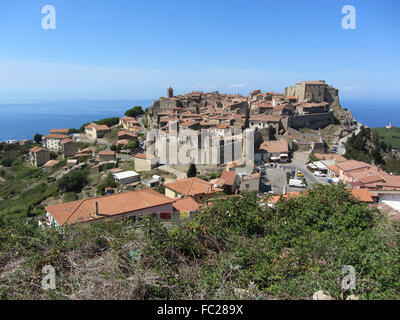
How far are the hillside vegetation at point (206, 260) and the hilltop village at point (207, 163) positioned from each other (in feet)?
12.7

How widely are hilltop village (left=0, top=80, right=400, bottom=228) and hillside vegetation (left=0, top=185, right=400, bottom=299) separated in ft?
12.7

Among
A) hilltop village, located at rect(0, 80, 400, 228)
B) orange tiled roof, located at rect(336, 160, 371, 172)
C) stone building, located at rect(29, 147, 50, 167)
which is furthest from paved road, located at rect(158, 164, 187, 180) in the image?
stone building, located at rect(29, 147, 50, 167)

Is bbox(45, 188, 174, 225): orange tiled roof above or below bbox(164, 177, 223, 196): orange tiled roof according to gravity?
above

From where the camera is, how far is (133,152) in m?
36.8

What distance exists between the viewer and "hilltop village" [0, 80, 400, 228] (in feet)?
49.4

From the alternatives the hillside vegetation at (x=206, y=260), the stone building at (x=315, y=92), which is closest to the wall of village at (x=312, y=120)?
the stone building at (x=315, y=92)

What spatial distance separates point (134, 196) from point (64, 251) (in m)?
8.38

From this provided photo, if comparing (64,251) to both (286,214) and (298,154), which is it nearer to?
(286,214)

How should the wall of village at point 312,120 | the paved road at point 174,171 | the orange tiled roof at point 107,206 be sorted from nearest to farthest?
→ 1. the orange tiled roof at point 107,206
2. the paved road at point 174,171
3. the wall of village at point 312,120

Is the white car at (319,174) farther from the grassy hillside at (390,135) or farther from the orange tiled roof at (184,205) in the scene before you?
the grassy hillside at (390,135)

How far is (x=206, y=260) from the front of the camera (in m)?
5.40

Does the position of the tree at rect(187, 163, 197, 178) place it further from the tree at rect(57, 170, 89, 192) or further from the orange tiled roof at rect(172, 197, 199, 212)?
the tree at rect(57, 170, 89, 192)

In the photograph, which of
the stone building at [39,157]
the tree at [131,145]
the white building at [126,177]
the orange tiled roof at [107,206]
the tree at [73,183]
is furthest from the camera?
the stone building at [39,157]

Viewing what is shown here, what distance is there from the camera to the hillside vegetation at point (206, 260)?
4.26 m
